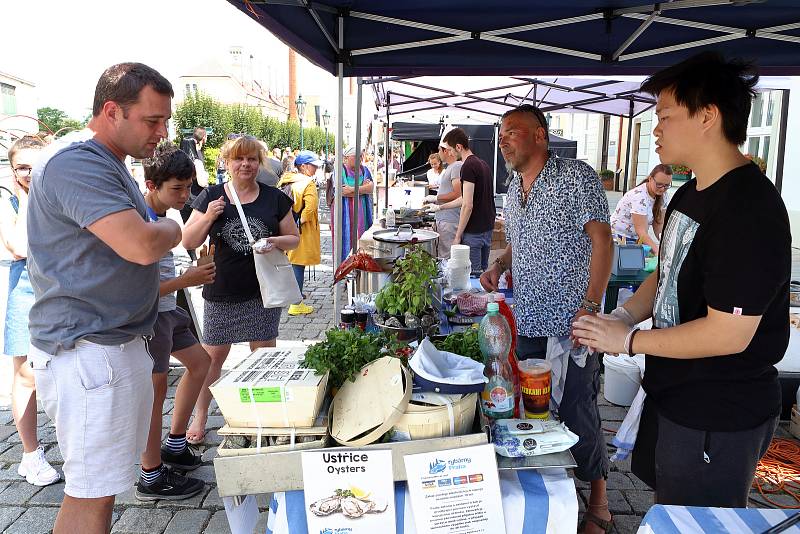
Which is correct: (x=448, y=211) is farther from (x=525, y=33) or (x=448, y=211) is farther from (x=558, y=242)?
(x=558, y=242)

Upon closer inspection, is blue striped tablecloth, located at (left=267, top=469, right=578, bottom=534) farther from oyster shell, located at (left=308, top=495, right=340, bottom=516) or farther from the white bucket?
the white bucket

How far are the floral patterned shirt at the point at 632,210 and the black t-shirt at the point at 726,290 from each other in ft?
13.6

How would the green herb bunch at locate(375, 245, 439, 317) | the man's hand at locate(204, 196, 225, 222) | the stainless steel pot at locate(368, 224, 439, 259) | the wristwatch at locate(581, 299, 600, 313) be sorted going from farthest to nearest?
the stainless steel pot at locate(368, 224, 439, 259)
the man's hand at locate(204, 196, 225, 222)
the wristwatch at locate(581, 299, 600, 313)
the green herb bunch at locate(375, 245, 439, 317)

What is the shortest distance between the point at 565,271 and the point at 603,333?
40.0 inches

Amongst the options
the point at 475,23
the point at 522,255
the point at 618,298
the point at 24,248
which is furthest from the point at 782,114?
the point at 24,248

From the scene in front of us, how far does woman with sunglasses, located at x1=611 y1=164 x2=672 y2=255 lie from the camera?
549cm

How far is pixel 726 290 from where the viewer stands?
1.42 m

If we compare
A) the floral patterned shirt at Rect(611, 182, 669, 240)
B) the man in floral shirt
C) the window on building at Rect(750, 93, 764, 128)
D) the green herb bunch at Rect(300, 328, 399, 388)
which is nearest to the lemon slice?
the green herb bunch at Rect(300, 328, 399, 388)

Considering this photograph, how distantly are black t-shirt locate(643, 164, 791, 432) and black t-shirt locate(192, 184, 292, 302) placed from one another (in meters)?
2.35

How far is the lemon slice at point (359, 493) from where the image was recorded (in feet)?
5.10

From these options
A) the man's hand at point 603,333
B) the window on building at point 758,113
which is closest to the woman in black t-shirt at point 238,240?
the man's hand at point 603,333

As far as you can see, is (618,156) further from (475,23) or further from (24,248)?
(24,248)

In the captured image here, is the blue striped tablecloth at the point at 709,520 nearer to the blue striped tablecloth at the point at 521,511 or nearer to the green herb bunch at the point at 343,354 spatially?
the blue striped tablecloth at the point at 521,511

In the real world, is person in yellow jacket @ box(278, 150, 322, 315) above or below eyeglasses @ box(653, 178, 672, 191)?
below
